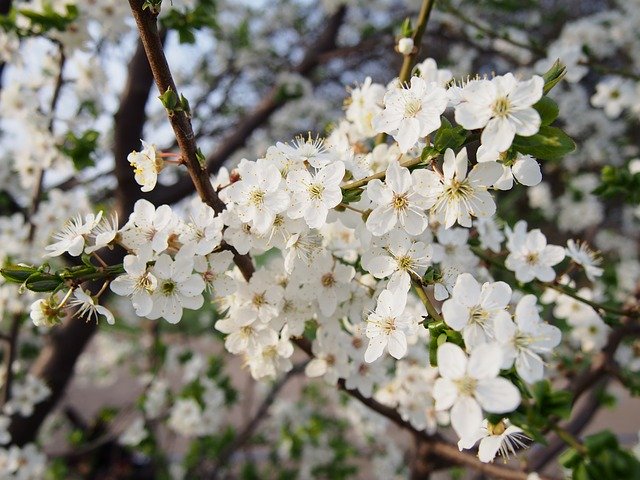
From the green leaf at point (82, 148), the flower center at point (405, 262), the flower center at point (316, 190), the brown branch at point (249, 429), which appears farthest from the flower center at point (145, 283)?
the brown branch at point (249, 429)

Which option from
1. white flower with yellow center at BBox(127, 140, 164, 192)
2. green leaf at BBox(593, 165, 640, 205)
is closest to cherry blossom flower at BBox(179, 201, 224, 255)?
white flower with yellow center at BBox(127, 140, 164, 192)

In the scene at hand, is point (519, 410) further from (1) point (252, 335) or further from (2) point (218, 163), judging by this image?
(2) point (218, 163)

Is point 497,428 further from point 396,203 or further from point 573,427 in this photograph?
point 573,427

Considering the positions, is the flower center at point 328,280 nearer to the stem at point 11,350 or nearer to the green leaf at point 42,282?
the green leaf at point 42,282

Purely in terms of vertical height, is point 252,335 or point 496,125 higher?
point 496,125

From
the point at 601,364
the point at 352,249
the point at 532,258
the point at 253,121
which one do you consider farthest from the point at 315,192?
the point at 253,121

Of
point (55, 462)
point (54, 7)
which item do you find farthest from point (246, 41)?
point (55, 462)

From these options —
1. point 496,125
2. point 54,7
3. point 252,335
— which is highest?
point 496,125
